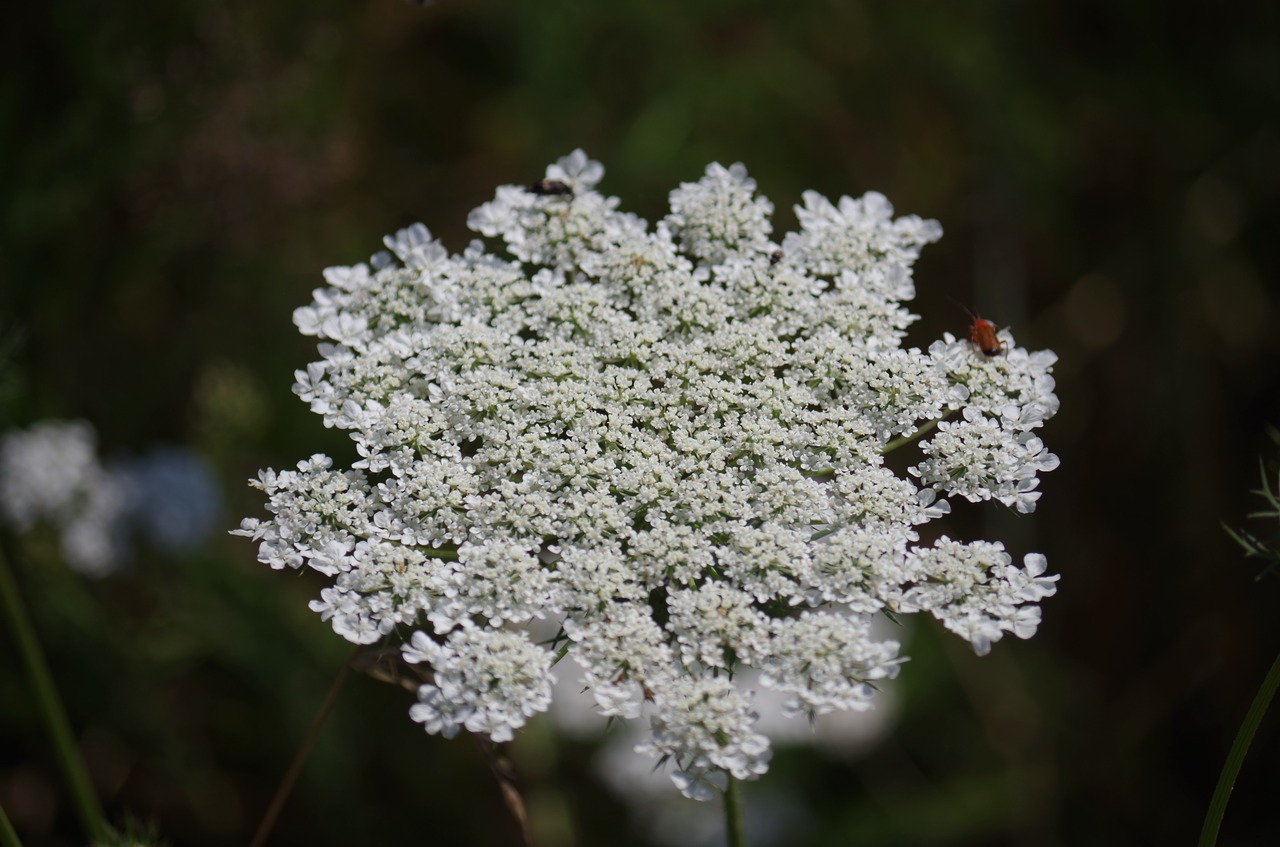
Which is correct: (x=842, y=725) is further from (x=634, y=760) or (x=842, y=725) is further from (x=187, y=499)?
(x=187, y=499)

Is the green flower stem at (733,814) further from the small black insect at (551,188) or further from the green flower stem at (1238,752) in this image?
the small black insect at (551,188)

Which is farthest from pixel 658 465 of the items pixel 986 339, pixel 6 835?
pixel 6 835

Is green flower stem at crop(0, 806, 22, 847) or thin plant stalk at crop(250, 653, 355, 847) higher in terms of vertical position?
thin plant stalk at crop(250, 653, 355, 847)

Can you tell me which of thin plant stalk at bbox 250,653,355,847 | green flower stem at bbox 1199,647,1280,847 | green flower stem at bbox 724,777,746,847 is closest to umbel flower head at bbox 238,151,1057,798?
thin plant stalk at bbox 250,653,355,847

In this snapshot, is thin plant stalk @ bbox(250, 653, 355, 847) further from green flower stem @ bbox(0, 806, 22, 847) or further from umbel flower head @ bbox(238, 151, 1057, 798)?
green flower stem @ bbox(0, 806, 22, 847)

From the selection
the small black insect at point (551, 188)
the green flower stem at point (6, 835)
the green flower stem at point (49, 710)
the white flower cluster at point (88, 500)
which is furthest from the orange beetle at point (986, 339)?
the white flower cluster at point (88, 500)
